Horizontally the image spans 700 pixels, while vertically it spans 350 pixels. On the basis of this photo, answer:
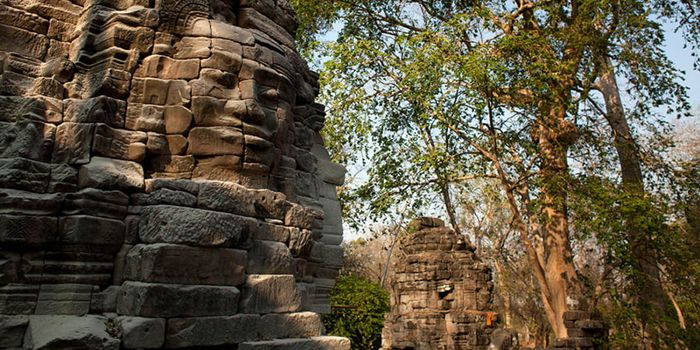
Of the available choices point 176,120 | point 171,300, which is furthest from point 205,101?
point 171,300

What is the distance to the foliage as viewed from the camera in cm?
1370

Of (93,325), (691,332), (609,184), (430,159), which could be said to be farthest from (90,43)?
(691,332)

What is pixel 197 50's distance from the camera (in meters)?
4.05

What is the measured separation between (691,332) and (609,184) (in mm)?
3291

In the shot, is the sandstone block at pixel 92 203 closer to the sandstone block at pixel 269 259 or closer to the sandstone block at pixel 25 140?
the sandstone block at pixel 25 140

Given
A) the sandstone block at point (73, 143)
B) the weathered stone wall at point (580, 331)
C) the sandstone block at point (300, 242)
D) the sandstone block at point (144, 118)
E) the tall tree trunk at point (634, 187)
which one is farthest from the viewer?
the weathered stone wall at point (580, 331)

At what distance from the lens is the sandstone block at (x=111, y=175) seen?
11.4 feet

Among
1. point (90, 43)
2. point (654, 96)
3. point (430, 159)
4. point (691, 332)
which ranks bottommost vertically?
point (691, 332)

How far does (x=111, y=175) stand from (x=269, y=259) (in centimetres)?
122

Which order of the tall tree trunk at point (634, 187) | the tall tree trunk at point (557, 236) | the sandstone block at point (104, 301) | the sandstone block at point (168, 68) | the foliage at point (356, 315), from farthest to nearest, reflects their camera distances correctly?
the foliage at point (356, 315), the tall tree trunk at point (557, 236), the tall tree trunk at point (634, 187), the sandstone block at point (168, 68), the sandstone block at point (104, 301)

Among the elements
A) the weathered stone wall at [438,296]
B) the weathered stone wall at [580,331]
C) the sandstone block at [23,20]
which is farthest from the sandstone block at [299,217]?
the weathered stone wall at [438,296]

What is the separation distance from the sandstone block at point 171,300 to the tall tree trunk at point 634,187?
28.0ft

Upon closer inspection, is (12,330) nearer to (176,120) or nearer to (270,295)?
(270,295)

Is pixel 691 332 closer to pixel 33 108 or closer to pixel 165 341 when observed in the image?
pixel 165 341
